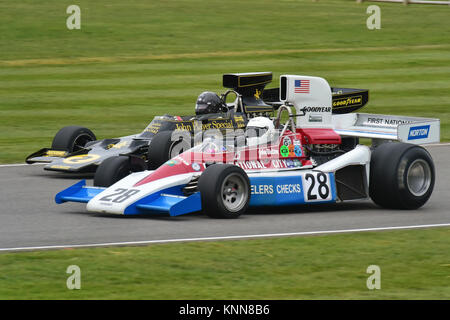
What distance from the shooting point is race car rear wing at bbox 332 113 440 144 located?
14219mm

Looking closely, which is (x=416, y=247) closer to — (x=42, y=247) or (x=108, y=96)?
(x=42, y=247)

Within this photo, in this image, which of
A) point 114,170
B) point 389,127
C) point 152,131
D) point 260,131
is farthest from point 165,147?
point 389,127

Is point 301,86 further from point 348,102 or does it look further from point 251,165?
point 348,102

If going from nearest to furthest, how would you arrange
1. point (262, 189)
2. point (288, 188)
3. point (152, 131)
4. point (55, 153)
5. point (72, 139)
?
point (262, 189), point (288, 188), point (152, 131), point (55, 153), point (72, 139)

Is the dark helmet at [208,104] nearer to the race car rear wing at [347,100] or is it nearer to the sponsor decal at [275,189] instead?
the race car rear wing at [347,100]

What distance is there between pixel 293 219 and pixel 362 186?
1.44m

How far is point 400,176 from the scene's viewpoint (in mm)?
13297

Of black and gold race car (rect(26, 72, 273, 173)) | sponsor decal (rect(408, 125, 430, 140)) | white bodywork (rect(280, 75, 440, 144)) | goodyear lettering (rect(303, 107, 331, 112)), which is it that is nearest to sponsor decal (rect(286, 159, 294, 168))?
white bodywork (rect(280, 75, 440, 144))

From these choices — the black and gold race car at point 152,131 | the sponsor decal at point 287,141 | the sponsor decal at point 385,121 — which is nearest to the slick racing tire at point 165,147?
the black and gold race car at point 152,131

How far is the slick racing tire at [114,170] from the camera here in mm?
13430

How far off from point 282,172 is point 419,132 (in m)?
2.43

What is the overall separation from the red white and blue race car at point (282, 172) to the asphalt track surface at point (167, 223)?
20cm

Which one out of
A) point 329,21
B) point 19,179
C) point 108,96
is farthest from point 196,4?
point 19,179
